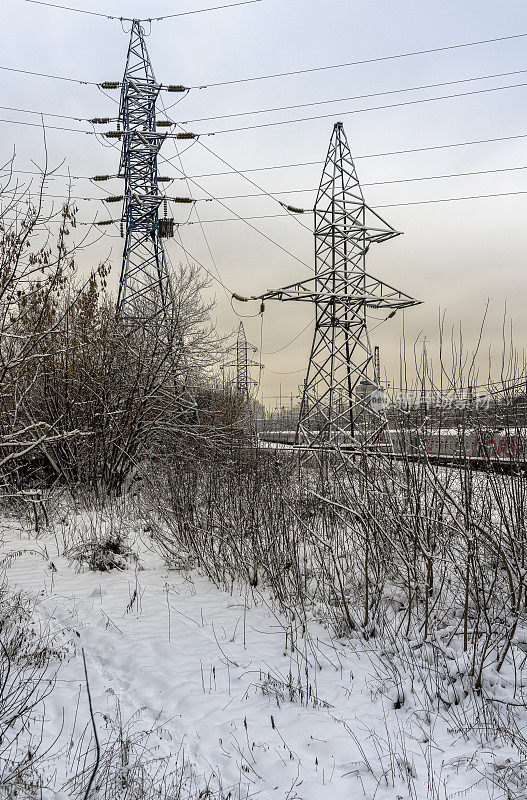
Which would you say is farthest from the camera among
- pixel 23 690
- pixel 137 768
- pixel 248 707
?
pixel 248 707

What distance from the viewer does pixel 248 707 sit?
3.74m

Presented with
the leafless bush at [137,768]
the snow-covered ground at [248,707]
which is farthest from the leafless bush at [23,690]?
the leafless bush at [137,768]

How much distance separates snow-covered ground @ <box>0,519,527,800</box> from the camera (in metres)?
2.93

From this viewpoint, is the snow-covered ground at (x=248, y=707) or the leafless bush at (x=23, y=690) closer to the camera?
the leafless bush at (x=23, y=690)

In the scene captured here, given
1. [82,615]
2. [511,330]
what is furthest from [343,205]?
[82,615]

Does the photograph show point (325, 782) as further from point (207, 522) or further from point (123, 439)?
point (123, 439)

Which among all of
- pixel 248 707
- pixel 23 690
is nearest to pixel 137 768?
pixel 23 690

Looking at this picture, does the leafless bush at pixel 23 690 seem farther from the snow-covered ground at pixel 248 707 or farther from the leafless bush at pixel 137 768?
the leafless bush at pixel 137 768

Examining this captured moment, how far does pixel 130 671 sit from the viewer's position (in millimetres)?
4250

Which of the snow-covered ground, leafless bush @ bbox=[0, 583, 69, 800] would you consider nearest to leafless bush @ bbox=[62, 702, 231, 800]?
the snow-covered ground

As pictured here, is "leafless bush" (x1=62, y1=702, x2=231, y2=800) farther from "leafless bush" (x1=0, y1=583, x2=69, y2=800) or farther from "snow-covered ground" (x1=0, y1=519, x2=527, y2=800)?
"leafless bush" (x1=0, y1=583, x2=69, y2=800)

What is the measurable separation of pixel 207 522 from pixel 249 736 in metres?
3.53

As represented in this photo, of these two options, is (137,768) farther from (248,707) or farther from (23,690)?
(248,707)

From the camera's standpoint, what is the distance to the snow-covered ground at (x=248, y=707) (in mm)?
2926
